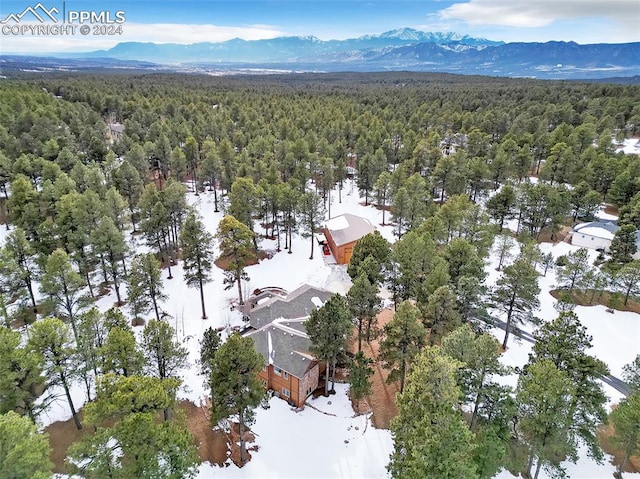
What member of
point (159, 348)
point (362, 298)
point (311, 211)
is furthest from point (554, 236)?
point (159, 348)

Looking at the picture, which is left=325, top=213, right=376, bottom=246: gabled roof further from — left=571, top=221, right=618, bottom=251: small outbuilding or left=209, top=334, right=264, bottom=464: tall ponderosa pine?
left=209, top=334, right=264, bottom=464: tall ponderosa pine

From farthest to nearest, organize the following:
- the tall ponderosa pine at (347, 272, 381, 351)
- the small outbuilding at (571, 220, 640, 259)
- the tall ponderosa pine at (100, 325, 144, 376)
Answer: the small outbuilding at (571, 220, 640, 259), the tall ponderosa pine at (347, 272, 381, 351), the tall ponderosa pine at (100, 325, 144, 376)

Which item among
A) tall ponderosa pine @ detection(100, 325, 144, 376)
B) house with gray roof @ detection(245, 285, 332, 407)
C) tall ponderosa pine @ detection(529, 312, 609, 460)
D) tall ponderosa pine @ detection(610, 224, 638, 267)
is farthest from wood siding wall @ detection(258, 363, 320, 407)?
tall ponderosa pine @ detection(610, 224, 638, 267)

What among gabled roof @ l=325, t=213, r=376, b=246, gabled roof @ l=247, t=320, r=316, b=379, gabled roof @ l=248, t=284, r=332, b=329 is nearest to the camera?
gabled roof @ l=247, t=320, r=316, b=379

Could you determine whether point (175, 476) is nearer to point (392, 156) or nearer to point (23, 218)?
point (23, 218)

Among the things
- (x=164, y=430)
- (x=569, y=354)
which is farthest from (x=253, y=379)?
(x=569, y=354)

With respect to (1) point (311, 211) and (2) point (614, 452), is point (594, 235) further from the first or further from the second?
(1) point (311, 211)
